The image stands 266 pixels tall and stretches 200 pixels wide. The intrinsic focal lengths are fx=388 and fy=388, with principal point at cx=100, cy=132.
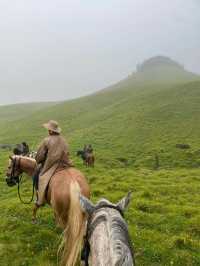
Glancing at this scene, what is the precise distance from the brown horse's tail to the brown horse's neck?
4.04 meters

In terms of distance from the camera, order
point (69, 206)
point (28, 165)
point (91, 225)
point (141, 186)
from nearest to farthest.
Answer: point (91, 225) → point (69, 206) → point (28, 165) → point (141, 186)

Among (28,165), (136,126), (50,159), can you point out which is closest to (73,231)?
(50,159)

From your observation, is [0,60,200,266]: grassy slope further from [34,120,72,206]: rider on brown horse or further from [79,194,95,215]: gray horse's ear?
[79,194,95,215]: gray horse's ear

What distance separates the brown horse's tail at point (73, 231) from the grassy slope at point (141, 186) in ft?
7.15

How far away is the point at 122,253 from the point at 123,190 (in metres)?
17.7

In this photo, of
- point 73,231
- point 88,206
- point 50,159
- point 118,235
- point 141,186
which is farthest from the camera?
point 141,186

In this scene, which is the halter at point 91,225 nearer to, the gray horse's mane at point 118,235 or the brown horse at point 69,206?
the gray horse's mane at point 118,235

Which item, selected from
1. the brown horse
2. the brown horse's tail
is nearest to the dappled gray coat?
the brown horse

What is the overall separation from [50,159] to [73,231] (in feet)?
11.4

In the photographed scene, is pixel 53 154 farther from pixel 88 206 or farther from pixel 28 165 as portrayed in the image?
pixel 88 206

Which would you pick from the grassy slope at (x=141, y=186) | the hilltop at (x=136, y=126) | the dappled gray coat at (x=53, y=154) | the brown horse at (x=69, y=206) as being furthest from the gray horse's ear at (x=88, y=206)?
the hilltop at (x=136, y=126)

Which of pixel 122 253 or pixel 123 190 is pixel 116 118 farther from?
pixel 122 253

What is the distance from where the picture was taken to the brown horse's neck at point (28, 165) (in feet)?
46.1

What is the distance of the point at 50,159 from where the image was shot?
12227 millimetres
